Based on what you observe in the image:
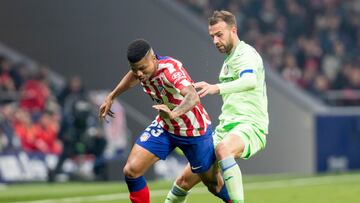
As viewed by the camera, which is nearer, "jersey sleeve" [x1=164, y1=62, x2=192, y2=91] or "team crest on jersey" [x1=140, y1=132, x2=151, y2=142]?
"jersey sleeve" [x1=164, y1=62, x2=192, y2=91]

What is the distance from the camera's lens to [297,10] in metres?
25.6

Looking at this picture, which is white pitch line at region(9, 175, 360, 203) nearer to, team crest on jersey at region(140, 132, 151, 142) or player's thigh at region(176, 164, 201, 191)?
player's thigh at region(176, 164, 201, 191)

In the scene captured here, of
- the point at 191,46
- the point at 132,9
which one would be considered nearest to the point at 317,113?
the point at 191,46

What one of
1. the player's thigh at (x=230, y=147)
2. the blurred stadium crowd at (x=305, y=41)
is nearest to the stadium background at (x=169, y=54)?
the blurred stadium crowd at (x=305, y=41)

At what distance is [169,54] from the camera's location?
73.9 ft

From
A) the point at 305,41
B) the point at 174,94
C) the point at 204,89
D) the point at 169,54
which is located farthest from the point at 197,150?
the point at 305,41

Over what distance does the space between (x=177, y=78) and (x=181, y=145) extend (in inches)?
33.0

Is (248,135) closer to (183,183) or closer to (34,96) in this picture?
(183,183)

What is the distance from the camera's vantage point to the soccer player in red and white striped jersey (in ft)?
29.9

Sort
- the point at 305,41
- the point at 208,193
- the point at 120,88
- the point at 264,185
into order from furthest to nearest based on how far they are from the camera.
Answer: the point at 305,41 < the point at 264,185 < the point at 208,193 < the point at 120,88

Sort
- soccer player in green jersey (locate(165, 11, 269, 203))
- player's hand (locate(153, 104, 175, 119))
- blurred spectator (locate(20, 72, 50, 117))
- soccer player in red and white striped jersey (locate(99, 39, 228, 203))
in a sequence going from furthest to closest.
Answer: blurred spectator (locate(20, 72, 50, 117)) < soccer player in green jersey (locate(165, 11, 269, 203)) < soccer player in red and white striped jersey (locate(99, 39, 228, 203)) < player's hand (locate(153, 104, 175, 119))

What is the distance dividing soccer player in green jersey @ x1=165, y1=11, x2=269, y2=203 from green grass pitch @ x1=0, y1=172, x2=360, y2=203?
2.97 metres

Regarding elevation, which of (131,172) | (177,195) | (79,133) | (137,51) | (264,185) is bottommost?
(264,185)

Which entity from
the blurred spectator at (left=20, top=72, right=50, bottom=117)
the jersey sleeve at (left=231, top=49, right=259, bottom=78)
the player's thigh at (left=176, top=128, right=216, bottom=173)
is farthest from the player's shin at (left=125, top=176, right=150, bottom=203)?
the blurred spectator at (left=20, top=72, right=50, bottom=117)
